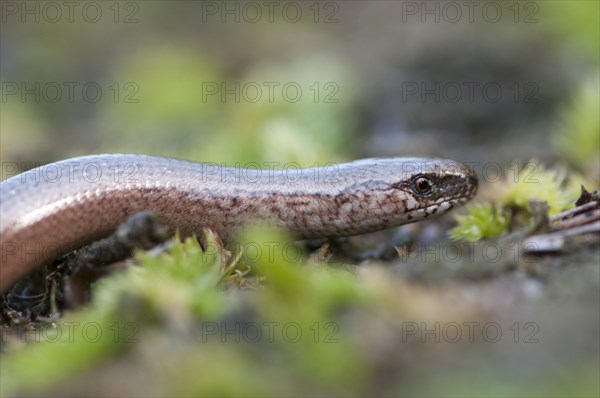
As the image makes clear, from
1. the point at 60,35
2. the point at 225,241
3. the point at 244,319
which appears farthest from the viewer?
the point at 60,35

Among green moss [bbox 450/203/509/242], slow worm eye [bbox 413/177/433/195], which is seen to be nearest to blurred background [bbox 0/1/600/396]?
green moss [bbox 450/203/509/242]

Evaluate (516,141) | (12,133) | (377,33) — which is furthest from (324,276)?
(377,33)

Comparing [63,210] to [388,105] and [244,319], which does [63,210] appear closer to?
[244,319]

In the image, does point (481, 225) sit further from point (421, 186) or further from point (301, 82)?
point (301, 82)

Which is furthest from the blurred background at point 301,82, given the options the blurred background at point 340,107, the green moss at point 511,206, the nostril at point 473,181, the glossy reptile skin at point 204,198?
the green moss at point 511,206

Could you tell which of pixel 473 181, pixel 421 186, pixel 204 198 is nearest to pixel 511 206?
pixel 473 181
